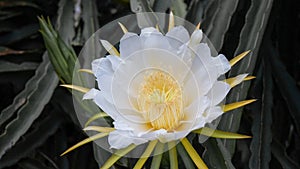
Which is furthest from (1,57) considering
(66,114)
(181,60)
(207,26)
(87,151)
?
(181,60)

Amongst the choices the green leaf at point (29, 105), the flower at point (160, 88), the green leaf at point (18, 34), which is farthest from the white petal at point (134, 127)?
the green leaf at point (18, 34)

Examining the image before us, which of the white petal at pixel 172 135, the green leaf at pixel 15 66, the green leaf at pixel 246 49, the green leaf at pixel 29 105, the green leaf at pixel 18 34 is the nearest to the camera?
the white petal at pixel 172 135

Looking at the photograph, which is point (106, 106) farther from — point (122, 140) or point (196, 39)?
point (196, 39)

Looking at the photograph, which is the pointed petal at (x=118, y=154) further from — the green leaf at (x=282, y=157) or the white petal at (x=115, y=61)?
the green leaf at (x=282, y=157)

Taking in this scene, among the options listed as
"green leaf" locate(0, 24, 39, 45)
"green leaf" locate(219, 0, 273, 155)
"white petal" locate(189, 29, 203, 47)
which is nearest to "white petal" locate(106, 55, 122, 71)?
"white petal" locate(189, 29, 203, 47)

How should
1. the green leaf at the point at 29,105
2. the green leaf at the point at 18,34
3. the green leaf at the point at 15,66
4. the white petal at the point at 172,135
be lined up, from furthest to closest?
the green leaf at the point at 18,34 < the green leaf at the point at 15,66 < the green leaf at the point at 29,105 < the white petal at the point at 172,135

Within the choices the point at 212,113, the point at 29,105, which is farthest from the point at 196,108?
the point at 29,105

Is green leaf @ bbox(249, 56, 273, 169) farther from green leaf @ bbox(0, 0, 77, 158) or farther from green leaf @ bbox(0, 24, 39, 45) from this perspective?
green leaf @ bbox(0, 24, 39, 45)
